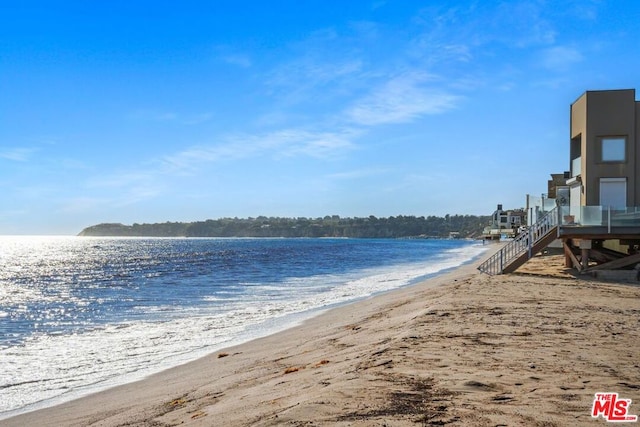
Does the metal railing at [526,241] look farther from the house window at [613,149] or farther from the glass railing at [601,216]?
the house window at [613,149]

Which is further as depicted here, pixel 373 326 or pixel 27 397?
pixel 373 326

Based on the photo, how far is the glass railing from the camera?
2217 cm

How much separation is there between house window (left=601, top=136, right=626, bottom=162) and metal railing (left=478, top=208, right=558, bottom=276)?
462cm

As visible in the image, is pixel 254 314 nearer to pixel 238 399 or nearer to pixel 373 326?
pixel 373 326

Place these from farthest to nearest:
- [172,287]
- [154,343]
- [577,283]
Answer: [172,287]
[577,283]
[154,343]

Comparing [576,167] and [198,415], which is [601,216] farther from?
[198,415]

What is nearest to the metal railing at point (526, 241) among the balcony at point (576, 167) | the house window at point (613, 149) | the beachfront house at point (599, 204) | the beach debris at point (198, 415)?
the beachfront house at point (599, 204)

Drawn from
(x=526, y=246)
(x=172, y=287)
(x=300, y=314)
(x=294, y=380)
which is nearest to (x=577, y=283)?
(x=526, y=246)

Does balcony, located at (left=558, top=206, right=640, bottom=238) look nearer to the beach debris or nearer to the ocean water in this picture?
the ocean water

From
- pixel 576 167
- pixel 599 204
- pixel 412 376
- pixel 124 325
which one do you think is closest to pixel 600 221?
pixel 599 204

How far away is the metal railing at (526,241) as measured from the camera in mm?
22953

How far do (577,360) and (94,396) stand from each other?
735 centimetres

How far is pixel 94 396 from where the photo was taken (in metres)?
8.99

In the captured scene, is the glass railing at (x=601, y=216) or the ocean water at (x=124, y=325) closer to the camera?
the ocean water at (x=124, y=325)
